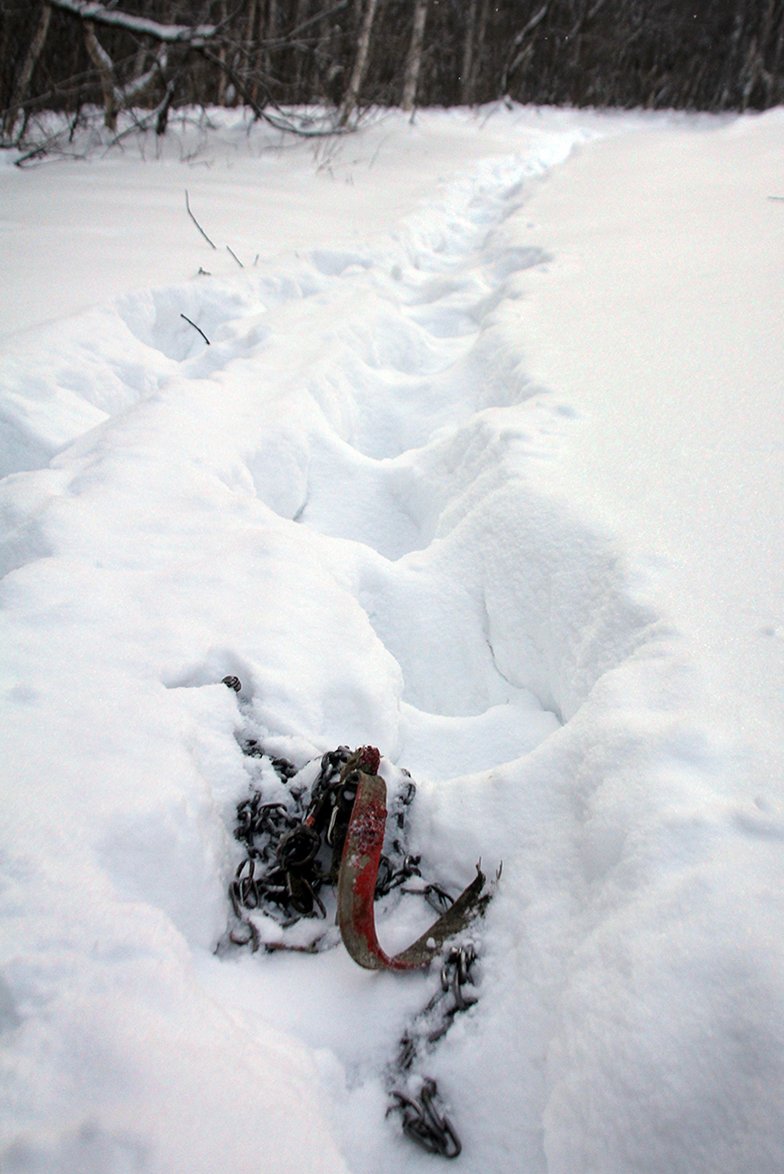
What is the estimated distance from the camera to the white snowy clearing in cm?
69

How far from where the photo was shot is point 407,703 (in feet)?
5.04

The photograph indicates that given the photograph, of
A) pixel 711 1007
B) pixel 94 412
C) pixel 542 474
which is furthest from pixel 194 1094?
pixel 94 412

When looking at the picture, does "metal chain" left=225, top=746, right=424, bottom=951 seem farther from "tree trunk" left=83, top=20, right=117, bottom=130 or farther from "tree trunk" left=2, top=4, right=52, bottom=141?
"tree trunk" left=2, top=4, right=52, bottom=141

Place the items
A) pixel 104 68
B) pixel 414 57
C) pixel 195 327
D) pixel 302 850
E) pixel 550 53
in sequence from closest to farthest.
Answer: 1. pixel 302 850
2. pixel 195 327
3. pixel 104 68
4. pixel 414 57
5. pixel 550 53

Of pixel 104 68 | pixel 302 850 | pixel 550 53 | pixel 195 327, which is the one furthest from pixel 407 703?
pixel 550 53

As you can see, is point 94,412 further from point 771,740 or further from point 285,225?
point 285,225

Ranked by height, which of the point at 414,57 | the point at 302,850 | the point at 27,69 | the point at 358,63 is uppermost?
the point at 414,57

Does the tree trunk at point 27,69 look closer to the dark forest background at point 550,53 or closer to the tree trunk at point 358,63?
the tree trunk at point 358,63

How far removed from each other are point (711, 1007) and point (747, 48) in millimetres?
22130

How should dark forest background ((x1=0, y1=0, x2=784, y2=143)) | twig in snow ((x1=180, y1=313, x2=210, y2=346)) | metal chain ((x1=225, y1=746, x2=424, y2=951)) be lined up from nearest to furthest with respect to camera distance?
metal chain ((x1=225, y1=746, x2=424, y2=951)) < twig in snow ((x1=180, y1=313, x2=210, y2=346)) < dark forest background ((x1=0, y1=0, x2=784, y2=143))

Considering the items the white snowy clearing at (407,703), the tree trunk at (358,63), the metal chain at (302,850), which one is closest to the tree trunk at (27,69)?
the tree trunk at (358,63)

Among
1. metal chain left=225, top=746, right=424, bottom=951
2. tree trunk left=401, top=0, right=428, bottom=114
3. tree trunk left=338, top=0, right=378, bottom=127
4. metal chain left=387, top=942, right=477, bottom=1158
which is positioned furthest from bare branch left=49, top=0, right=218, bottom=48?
metal chain left=387, top=942, right=477, bottom=1158

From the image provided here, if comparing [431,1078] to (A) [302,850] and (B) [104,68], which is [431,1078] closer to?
(A) [302,850]

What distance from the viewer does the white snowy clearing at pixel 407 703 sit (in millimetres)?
686
